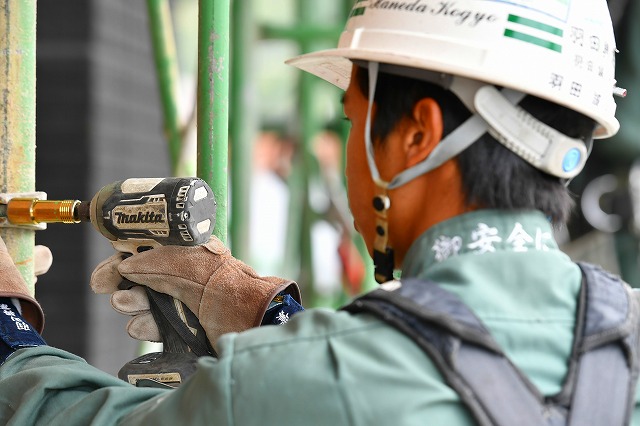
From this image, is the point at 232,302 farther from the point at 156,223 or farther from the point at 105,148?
the point at 105,148

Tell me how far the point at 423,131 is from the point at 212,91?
0.68 meters

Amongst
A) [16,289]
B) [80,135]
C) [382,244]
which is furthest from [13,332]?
[80,135]

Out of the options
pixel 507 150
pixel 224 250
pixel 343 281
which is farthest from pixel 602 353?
pixel 343 281

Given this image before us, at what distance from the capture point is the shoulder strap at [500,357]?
1.39 meters

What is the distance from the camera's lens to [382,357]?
1424 mm

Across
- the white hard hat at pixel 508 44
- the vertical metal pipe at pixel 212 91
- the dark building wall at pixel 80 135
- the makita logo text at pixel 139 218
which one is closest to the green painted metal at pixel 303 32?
the dark building wall at pixel 80 135

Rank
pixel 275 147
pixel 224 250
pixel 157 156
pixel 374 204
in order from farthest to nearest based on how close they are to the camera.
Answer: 1. pixel 275 147
2. pixel 157 156
3. pixel 224 250
4. pixel 374 204

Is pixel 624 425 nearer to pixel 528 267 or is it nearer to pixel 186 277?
pixel 528 267

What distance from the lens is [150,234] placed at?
6.40 feet

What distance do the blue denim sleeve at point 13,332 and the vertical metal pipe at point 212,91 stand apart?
0.48 metres

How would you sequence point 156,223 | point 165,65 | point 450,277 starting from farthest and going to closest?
point 165,65 → point 156,223 → point 450,277

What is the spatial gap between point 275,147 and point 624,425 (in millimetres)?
6467

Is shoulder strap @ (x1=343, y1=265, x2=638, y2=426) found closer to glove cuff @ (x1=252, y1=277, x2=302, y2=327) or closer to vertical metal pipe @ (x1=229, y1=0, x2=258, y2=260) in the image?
glove cuff @ (x1=252, y1=277, x2=302, y2=327)

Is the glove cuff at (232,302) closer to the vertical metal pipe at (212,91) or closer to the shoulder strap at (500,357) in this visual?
the vertical metal pipe at (212,91)
